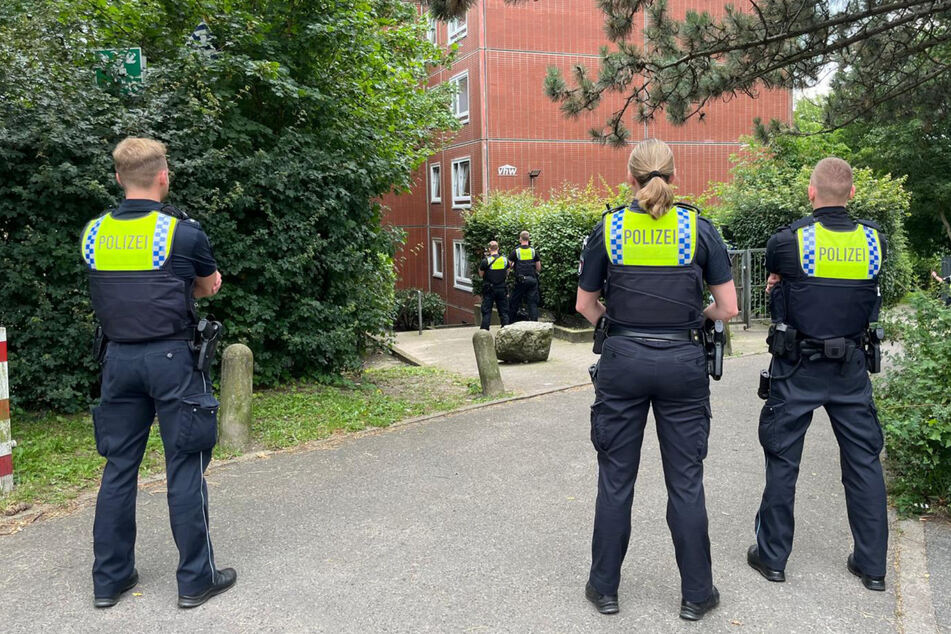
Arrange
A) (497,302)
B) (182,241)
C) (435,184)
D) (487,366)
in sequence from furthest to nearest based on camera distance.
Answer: (435,184), (497,302), (487,366), (182,241)

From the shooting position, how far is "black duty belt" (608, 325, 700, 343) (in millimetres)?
3398

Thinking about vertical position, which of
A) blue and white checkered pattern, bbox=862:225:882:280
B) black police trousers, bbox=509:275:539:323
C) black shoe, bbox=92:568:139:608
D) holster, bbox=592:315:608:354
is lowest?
black shoe, bbox=92:568:139:608

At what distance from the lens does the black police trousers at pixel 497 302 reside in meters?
15.2

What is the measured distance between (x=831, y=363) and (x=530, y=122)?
69.0ft

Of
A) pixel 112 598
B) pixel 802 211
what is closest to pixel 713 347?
pixel 112 598

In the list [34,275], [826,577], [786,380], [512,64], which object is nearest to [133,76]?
[34,275]

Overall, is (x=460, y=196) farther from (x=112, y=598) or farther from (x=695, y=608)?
(x=695, y=608)

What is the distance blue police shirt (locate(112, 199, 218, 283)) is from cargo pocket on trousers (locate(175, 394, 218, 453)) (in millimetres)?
570

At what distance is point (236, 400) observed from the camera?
6285mm

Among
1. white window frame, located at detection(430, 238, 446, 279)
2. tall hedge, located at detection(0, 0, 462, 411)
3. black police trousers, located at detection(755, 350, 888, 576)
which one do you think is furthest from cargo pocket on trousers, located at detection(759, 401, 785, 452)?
white window frame, located at detection(430, 238, 446, 279)

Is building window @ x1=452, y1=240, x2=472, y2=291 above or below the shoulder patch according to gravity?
below

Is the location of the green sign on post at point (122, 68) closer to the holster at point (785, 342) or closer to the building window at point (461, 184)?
the holster at point (785, 342)

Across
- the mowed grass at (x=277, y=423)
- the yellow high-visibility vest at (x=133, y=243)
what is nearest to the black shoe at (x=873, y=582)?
the yellow high-visibility vest at (x=133, y=243)

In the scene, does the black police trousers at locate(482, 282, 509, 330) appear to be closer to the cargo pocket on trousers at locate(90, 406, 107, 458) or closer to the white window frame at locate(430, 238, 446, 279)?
the cargo pocket on trousers at locate(90, 406, 107, 458)
